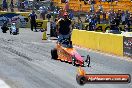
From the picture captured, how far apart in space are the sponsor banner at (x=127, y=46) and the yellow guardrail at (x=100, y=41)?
0.26 m

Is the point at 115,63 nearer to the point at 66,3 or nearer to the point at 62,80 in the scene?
the point at 62,80

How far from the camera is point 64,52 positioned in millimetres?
16500

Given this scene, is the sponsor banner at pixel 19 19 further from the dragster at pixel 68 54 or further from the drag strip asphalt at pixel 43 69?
the dragster at pixel 68 54

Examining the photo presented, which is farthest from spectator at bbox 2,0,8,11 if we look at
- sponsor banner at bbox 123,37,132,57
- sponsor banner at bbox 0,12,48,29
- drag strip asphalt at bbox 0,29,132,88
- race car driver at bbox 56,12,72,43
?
race car driver at bbox 56,12,72,43

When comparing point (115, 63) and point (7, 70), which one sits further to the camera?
point (115, 63)

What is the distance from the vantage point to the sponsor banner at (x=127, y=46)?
20.2 meters

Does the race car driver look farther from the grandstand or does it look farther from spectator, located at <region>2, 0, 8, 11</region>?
spectator, located at <region>2, 0, 8, 11</region>

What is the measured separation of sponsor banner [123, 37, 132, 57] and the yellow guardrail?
0.26 m

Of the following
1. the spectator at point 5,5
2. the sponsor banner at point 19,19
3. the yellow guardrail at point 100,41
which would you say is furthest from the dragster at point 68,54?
the spectator at point 5,5

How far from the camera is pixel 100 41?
23406mm

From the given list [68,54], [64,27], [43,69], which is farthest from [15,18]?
[43,69]

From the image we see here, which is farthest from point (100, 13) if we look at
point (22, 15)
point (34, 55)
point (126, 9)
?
point (34, 55)

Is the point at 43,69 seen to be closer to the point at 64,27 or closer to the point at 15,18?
the point at 64,27

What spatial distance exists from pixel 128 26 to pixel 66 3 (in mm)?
10756
